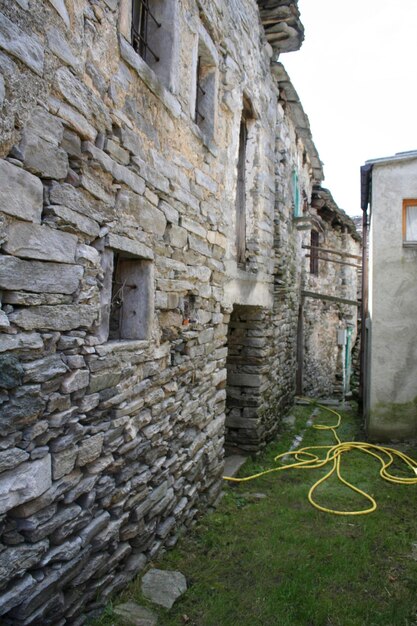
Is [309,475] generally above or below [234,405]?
below

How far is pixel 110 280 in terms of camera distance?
2637 millimetres

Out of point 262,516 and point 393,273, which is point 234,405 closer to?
point 262,516

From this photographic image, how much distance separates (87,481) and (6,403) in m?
0.79

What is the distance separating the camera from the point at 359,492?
4.61 m

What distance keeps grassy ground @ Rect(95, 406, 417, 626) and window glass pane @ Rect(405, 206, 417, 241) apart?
3317 mm

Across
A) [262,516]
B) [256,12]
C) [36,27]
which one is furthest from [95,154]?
[256,12]

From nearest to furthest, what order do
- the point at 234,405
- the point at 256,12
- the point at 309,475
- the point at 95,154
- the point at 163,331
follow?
the point at 95,154 → the point at 163,331 → the point at 309,475 → the point at 256,12 → the point at 234,405

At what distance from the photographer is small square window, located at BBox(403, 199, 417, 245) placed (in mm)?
6141

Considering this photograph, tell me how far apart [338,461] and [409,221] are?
3.42 m

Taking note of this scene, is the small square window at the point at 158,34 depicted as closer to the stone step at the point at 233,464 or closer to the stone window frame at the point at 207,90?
the stone window frame at the point at 207,90

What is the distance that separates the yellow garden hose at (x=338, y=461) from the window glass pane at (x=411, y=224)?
9.56 ft

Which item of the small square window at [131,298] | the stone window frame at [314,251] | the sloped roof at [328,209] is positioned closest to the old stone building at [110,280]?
the small square window at [131,298]

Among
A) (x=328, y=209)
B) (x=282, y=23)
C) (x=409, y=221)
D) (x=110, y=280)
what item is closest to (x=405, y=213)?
(x=409, y=221)

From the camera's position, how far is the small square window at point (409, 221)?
20.1 ft
